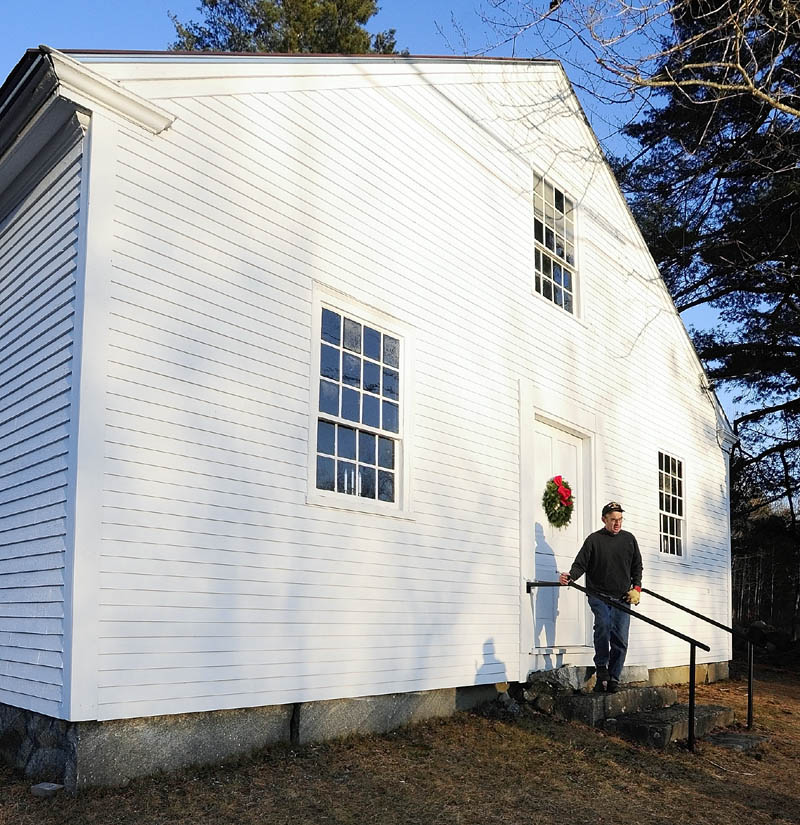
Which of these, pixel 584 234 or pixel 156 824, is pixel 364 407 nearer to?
pixel 156 824

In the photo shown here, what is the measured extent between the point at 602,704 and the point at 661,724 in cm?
63

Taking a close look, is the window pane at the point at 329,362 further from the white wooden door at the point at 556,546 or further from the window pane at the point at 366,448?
the white wooden door at the point at 556,546

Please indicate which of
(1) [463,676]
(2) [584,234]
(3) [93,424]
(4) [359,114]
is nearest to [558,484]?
(1) [463,676]

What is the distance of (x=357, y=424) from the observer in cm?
738

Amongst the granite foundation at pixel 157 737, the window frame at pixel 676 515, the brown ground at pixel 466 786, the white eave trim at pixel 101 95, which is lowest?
the brown ground at pixel 466 786

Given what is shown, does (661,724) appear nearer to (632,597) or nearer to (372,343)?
(632,597)

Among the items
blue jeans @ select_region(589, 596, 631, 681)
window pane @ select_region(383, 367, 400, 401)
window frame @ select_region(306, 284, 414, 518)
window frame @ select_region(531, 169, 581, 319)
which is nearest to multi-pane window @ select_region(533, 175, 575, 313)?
window frame @ select_region(531, 169, 581, 319)

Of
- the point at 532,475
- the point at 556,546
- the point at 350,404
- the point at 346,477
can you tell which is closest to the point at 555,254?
the point at 532,475

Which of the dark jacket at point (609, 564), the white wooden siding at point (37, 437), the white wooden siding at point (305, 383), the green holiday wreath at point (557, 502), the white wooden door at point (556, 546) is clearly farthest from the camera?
the green holiday wreath at point (557, 502)

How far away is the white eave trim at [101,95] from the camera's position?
553cm

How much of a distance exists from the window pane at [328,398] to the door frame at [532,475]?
9.19ft

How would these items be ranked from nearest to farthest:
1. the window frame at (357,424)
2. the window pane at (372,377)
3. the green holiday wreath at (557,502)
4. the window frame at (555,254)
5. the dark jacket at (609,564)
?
the window frame at (357,424) < the window pane at (372,377) < the dark jacket at (609,564) < the green holiday wreath at (557,502) < the window frame at (555,254)

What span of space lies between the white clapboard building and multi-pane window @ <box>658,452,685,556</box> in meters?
2.43

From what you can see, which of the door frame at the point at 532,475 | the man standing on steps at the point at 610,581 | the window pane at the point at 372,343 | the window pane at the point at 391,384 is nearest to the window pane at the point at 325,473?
the window pane at the point at 391,384
